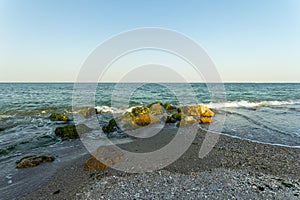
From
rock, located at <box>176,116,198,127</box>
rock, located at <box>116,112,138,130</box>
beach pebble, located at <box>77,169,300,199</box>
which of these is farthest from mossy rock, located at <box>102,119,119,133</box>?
beach pebble, located at <box>77,169,300,199</box>

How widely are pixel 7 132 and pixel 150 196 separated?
10419mm

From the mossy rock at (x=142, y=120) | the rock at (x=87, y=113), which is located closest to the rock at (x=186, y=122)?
the mossy rock at (x=142, y=120)

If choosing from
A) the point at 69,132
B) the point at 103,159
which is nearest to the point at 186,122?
the point at 69,132

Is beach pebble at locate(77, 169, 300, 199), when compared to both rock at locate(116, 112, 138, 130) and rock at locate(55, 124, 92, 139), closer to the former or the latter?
rock at locate(55, 124, 92, 139)

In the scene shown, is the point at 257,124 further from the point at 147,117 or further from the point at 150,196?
the point at 150,196

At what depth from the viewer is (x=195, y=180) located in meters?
4.96

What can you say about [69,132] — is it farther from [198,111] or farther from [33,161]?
[198,111]

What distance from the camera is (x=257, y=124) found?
40.7 ft

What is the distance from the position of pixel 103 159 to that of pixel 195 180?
116 inches

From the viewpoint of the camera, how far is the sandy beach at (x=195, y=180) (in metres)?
4.33

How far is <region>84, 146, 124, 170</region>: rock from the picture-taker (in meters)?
5.79

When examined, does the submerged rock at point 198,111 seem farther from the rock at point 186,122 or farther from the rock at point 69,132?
the rock at point 69,132

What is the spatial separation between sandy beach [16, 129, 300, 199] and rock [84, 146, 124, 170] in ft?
0.76

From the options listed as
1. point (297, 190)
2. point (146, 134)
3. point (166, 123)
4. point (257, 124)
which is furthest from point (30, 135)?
point (257, 124)
